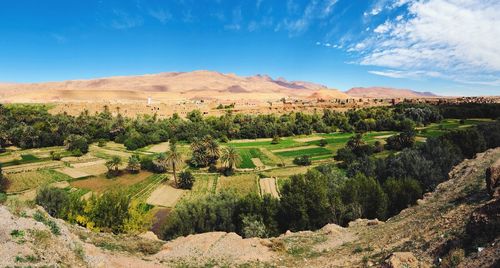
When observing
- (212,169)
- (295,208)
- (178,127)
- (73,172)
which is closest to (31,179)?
(73,172)

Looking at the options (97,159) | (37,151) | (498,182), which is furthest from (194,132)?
(498,182)

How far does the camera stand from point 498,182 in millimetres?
21422

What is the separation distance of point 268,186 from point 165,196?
18.9m

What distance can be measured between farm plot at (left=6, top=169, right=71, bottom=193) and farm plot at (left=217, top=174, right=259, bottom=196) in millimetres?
31350

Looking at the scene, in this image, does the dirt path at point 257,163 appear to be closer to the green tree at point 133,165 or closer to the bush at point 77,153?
the green tree at point 133,165

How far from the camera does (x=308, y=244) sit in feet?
84.6

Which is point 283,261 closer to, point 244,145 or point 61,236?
point 61,236

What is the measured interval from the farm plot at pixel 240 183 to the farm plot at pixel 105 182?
17142 millimetres

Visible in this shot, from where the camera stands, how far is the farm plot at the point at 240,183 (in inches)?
2400

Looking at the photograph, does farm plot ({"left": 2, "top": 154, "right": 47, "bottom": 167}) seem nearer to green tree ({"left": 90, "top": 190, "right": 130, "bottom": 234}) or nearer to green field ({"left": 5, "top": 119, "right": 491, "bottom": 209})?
green field ({"left": 5, "top": 119, "right": 491, "bottom": 209})

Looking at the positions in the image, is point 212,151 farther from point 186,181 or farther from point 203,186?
point 186,181

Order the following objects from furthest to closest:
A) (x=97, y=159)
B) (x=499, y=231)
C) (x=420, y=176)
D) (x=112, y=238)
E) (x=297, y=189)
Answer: (x=97, y=159) < (x=420, y=176) < (x=297, y=189) < (x=112, y=238) < (x=499, y=231)

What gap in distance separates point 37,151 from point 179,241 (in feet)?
277

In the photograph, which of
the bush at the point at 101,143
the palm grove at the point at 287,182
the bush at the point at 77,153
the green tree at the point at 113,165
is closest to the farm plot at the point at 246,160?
the palm grove at the point at 287,182
